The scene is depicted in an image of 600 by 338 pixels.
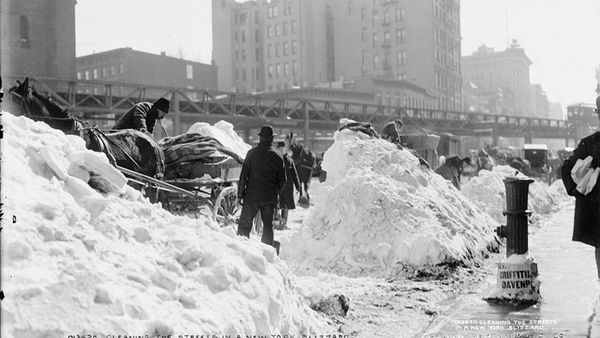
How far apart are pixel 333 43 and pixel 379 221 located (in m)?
90.2

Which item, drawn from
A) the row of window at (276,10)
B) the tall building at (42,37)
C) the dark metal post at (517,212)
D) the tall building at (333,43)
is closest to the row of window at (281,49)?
the tall building at (333,43)

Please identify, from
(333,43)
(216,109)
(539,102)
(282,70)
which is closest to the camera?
(216,109)

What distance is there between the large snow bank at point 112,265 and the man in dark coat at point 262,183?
9.31 ft

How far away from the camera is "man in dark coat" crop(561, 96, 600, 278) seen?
543cm

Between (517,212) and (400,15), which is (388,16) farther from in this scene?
(517,212)

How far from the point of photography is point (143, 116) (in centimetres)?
1024

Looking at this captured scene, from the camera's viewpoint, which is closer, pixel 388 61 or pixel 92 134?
pixel 92 134

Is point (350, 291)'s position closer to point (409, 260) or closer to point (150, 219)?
point (409, 260)

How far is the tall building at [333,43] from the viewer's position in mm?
91062

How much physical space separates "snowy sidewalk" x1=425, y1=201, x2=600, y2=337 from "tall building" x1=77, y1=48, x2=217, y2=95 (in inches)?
2199

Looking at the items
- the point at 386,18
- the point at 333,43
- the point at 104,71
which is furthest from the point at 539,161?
the point at 333,43

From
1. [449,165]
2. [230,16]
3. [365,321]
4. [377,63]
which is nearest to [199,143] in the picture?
[365,321]

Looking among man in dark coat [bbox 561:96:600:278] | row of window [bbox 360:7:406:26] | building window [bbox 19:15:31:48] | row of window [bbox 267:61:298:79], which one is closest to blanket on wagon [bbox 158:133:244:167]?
man in dark coat [bbox 561:96:600:278]

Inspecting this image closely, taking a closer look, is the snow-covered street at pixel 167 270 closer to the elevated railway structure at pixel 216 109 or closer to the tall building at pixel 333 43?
the elevated railway structure at pixel 216 109
